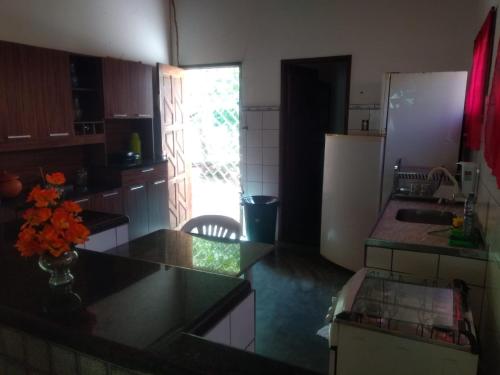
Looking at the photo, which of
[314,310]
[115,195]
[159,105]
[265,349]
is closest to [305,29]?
[159,105]

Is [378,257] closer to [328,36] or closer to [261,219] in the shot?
[261,219]

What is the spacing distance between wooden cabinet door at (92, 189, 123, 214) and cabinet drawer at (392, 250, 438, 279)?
2.37m

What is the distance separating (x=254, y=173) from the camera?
4.20 meters

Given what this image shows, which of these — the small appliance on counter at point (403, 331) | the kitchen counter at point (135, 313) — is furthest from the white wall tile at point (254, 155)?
the kitchen counter at point (135, 313)

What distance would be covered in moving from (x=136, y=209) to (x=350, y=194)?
1910mm

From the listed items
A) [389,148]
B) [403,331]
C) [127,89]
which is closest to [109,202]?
[127,89]

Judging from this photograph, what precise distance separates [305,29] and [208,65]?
1.10 metres

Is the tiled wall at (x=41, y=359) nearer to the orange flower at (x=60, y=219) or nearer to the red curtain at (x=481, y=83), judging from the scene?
the orange flower at (x=60, y=219)

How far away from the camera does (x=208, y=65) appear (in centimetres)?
423

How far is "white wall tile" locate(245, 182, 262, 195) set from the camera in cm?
421

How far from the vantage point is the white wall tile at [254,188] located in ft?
13.8

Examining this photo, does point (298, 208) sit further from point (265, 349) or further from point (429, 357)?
point (429, 357)

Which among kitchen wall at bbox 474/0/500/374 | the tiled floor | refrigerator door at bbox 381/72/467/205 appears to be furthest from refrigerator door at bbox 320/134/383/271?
kitchen wall at bbox 474/0/500/374

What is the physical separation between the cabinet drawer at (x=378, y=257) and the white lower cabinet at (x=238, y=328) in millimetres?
771
